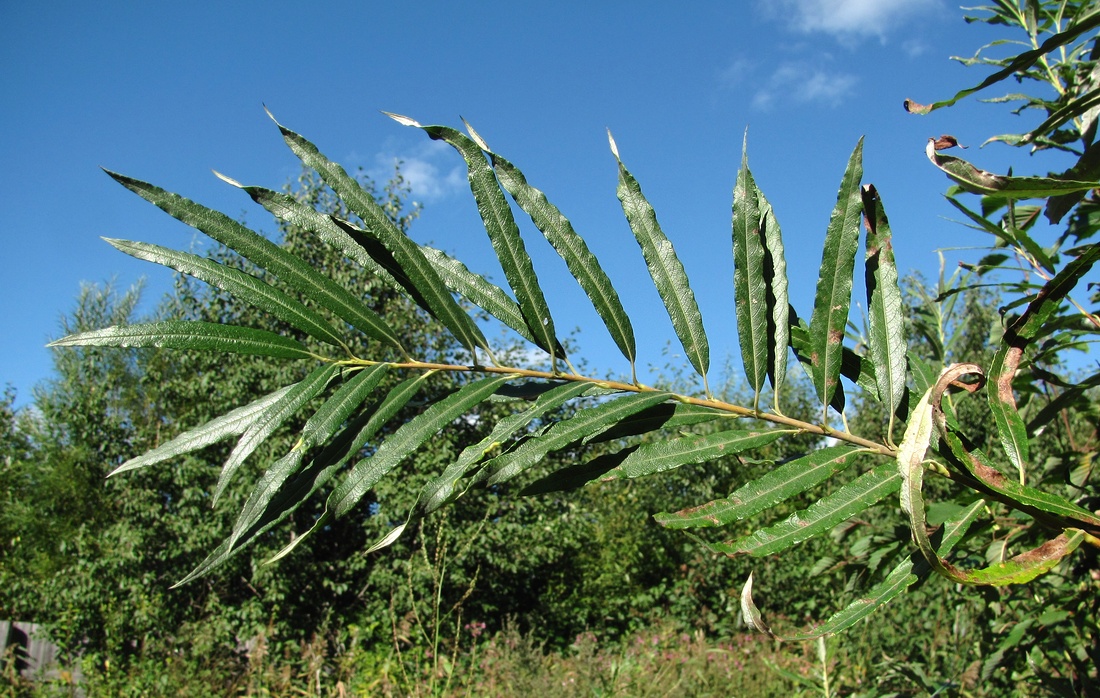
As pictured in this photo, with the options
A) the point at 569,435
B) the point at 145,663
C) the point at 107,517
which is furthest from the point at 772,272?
the point at 107,517

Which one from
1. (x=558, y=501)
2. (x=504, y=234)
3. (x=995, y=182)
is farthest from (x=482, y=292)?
(x=558, y=501)

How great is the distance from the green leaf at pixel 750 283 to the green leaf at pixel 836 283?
0.18 feet

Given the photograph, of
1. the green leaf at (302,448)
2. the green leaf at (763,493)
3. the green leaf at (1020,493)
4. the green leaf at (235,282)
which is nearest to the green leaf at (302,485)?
the green leaf at (302,448)

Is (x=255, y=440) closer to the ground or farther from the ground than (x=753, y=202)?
closer to the ground

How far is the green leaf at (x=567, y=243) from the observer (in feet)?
2.80

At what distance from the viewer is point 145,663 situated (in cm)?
572

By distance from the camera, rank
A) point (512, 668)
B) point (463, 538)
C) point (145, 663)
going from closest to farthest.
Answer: point (512, 668) < point (145, 663) < point (463, 538)

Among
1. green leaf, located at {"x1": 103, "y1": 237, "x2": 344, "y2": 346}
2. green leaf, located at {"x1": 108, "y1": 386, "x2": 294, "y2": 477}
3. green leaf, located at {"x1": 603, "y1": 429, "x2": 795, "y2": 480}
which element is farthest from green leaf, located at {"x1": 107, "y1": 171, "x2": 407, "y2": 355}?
green leaf, located at {"x1": 603, "y1": 429, "x2": 795, "y2": 480}

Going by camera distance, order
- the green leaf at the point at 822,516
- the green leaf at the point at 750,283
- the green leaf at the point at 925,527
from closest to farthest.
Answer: the green leaf at the point at 925,527 → the green leaf at the point at 822,516 → the green leaf at the point at 750,283

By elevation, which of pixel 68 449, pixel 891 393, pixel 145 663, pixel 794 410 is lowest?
pixel 891 393

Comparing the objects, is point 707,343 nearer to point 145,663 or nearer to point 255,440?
point 255,440

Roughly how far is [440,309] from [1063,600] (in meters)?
1.49

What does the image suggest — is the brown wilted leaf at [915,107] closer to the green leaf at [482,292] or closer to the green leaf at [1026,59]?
the green leaf at [1026,59]

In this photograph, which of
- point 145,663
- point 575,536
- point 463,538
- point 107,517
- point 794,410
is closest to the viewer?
point 145,663
